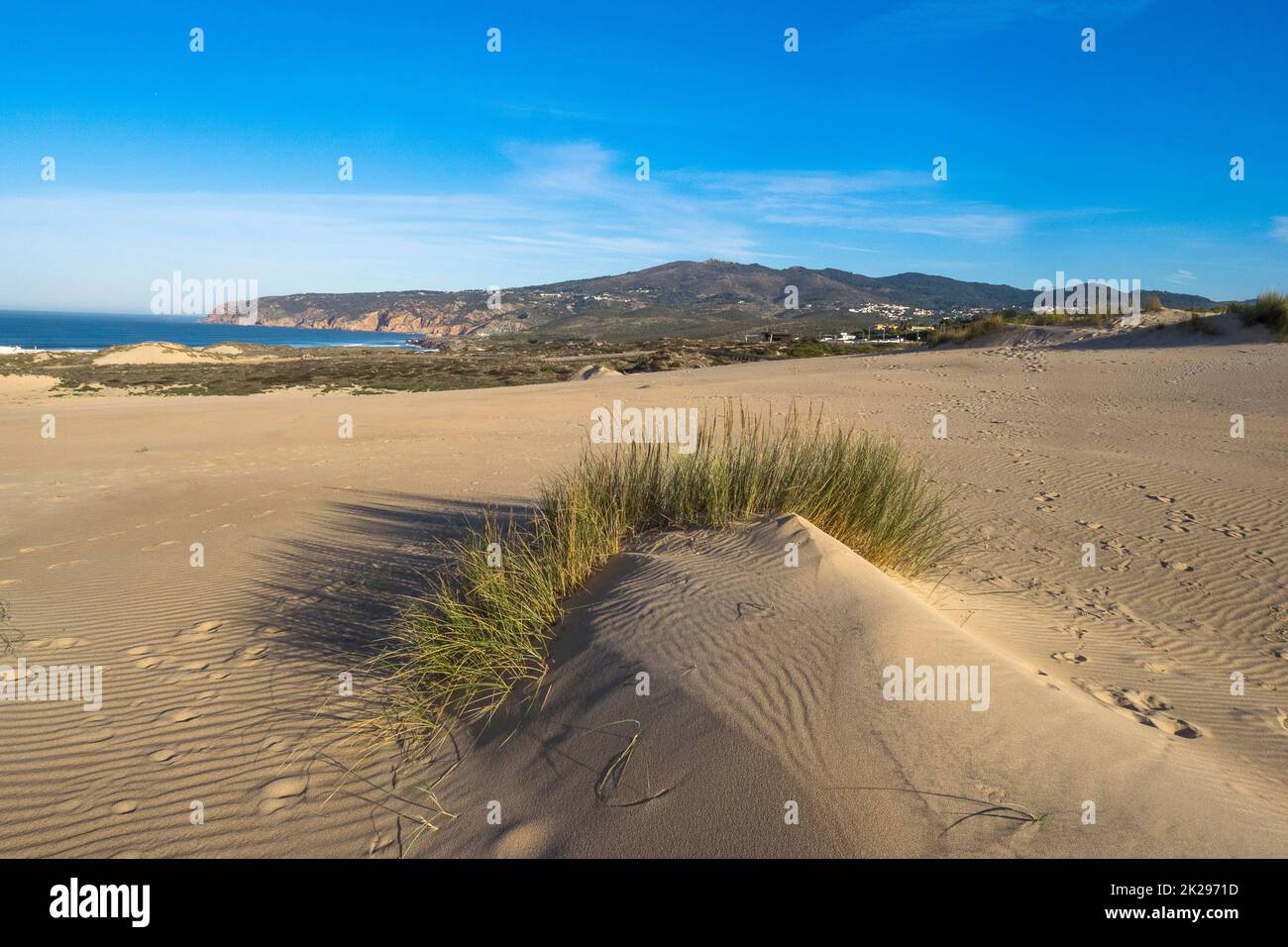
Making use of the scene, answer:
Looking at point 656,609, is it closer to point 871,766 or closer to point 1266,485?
point 871,766

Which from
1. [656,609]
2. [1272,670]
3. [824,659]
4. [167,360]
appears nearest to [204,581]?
[656,609]

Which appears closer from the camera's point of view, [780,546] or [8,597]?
[780,546]

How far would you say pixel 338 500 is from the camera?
10008 mm

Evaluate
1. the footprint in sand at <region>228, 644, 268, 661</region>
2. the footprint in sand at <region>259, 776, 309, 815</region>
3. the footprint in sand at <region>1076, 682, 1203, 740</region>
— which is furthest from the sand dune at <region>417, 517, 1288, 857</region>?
the footprint in sand at <region>228, 644, 268, 661</region>

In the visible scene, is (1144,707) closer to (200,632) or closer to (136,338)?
(200,632)

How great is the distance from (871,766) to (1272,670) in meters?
3.94

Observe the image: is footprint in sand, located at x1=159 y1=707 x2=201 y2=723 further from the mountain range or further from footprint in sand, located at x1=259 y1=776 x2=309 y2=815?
the mountain range

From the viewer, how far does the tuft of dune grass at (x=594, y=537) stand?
4098 mm

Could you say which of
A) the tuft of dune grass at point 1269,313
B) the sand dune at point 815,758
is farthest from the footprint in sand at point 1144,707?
the tuft of dune grass at point 1269,313

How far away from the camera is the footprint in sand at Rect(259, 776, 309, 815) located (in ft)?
11.1

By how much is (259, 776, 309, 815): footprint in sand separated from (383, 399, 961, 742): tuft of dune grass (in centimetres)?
51

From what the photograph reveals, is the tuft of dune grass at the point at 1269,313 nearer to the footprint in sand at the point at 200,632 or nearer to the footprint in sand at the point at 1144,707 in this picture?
the footprint in sand at the point at 1144,707

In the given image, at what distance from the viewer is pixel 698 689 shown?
11.5 feet

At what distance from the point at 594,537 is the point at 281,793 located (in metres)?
2.58
